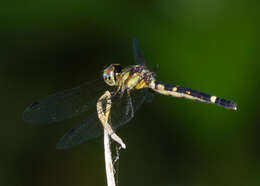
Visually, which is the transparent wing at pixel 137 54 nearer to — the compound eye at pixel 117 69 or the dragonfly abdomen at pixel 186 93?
the dragonfly abdomen at pixel 186 93

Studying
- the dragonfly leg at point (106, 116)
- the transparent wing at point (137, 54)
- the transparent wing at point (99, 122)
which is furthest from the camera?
the transparent wing at point (137, 54)

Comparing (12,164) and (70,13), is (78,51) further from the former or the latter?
(12,164)

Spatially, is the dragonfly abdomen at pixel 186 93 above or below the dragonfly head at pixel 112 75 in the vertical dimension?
below

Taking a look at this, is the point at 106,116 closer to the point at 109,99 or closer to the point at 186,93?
the point at 109,99

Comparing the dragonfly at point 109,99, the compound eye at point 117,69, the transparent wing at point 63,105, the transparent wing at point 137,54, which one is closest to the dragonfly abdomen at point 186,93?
the dragonfly at point 109,99

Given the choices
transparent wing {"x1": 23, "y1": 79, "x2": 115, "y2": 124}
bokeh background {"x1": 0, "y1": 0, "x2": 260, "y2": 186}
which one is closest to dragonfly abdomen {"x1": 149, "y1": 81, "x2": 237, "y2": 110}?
bokeh background {"x1": 0, "y1": 0, "x2": 260, "y2": 186}

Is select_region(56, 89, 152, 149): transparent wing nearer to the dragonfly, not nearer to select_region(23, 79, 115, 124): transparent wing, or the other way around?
the dragonfly

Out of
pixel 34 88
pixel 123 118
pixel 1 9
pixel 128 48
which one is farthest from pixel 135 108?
pixel 1 9

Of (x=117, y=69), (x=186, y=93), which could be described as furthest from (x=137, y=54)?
(x=186, y=93)
